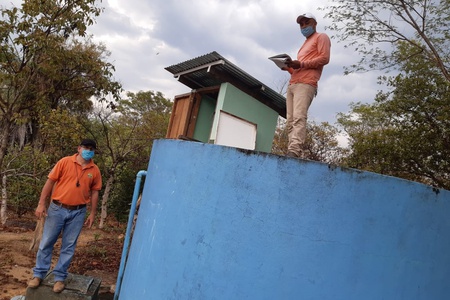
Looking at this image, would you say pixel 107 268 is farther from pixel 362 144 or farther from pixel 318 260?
pixel 362 144

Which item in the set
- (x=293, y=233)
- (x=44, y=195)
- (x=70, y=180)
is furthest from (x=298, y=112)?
(x=44, y=195)

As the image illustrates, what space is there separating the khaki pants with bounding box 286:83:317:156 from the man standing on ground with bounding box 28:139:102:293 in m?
2.53

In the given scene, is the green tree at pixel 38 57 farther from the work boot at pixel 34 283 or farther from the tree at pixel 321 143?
the tree at pixel 321 143

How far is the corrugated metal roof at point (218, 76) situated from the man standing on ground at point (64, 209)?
390 cm

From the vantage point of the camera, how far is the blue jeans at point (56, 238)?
4.29 m

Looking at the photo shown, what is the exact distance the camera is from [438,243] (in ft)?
11.8

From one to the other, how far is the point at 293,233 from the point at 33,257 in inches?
254

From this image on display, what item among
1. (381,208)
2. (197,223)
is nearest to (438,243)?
(381,208)

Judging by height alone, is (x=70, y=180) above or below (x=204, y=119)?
below

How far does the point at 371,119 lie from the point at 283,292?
70.0 ft

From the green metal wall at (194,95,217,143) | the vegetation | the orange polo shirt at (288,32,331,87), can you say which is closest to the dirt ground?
the vegetation

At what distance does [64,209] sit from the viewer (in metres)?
4.37

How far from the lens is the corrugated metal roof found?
7785mm

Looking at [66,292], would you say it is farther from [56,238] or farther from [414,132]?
[414,132]
